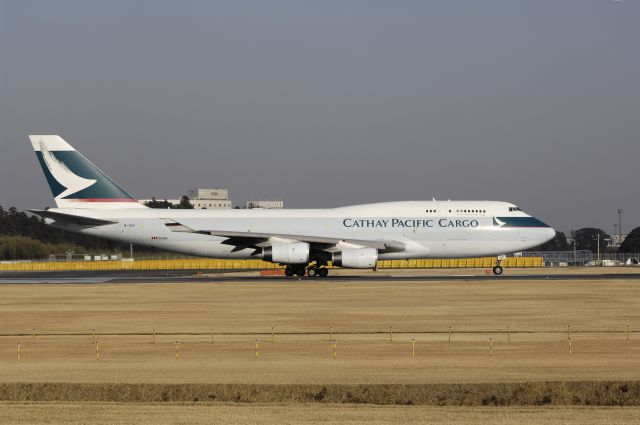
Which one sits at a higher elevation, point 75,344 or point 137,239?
point 137,239

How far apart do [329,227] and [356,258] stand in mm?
5183

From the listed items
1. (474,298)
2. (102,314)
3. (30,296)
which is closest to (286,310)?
(102,314)

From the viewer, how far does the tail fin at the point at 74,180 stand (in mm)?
Result: 68938

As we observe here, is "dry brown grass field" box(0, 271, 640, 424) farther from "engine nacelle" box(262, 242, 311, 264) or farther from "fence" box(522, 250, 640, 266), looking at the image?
"fence" box(522, 250, 640, 266)

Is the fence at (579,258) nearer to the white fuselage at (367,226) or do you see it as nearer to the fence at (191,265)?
the fence at (191,265)

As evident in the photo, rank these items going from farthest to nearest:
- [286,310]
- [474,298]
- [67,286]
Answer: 1. [67,286]
2. [474,298]
3. [286,310]

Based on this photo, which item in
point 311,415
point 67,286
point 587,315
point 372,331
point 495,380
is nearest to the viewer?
point 311,415

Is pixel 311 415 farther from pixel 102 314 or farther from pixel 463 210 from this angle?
pixel 463 210

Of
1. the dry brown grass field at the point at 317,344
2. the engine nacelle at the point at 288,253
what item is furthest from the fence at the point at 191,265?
the dry brown grass field at the point at 317,344

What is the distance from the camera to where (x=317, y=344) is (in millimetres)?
29781

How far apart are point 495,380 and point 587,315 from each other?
1686cm

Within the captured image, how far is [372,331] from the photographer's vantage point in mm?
33344

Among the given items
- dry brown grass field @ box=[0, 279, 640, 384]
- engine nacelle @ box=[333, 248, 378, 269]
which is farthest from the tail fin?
engine nacelle @ box=[333, 248, 378, 269]

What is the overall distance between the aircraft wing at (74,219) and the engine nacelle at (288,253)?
12.1m
